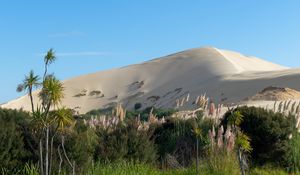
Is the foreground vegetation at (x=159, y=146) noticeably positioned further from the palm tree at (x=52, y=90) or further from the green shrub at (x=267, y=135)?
the palm tree at (x=52, y=90)

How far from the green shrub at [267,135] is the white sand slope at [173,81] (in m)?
46.6

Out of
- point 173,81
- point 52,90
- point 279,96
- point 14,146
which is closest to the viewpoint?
point 52,90

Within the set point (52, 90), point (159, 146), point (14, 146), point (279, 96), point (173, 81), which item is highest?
point (173, 81)

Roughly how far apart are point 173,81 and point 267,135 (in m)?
78.9

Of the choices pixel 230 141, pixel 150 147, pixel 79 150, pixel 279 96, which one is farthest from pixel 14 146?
pixel 279 96

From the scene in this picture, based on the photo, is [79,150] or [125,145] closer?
[79,150]

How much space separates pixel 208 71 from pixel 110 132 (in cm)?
7753

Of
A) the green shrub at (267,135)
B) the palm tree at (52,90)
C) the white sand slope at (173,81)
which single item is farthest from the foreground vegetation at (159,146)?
the white sand slope at (173,81)

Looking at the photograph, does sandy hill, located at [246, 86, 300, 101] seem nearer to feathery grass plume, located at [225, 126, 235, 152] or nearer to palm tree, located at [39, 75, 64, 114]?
feathery grass plume, located at [225, 126, 235, 152]

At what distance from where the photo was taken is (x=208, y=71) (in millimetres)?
89938

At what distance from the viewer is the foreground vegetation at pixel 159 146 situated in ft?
34.9

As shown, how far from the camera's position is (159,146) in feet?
46.9

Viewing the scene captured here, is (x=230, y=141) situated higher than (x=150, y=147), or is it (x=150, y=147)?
(x=230, y=141)

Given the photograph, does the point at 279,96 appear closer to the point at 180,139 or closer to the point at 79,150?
the point at 180,139
